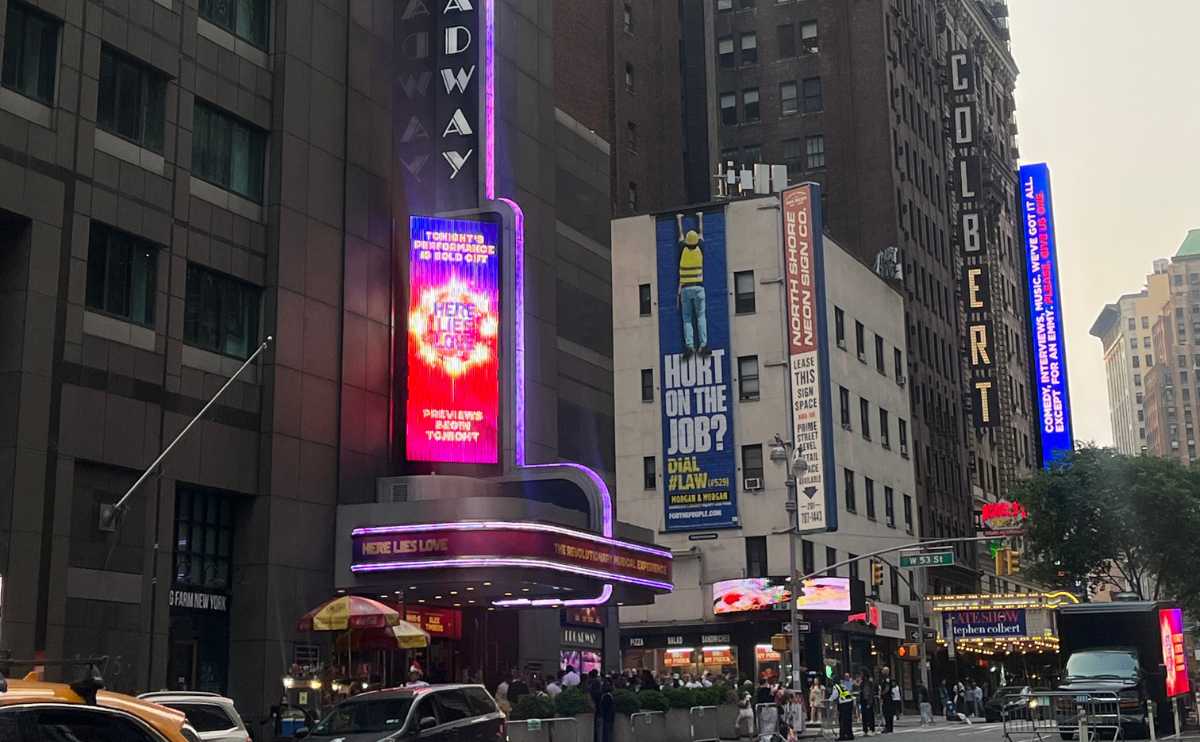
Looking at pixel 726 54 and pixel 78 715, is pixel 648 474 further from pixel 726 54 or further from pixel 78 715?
pixel 78 715

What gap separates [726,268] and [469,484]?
34.6 m

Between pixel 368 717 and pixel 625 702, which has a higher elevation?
pixel 368 717

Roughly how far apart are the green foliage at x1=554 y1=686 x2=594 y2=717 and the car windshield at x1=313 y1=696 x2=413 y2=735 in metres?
10.8

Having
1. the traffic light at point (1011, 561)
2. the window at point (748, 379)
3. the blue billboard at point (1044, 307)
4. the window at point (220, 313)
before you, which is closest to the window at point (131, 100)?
the window at point (220, 313)

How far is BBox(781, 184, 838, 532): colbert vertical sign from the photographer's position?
216 ft

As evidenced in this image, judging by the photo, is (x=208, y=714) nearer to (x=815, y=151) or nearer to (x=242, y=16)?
(x=242, y=16)

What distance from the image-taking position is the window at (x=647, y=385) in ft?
231

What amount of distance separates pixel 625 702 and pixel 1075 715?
33.9 feet

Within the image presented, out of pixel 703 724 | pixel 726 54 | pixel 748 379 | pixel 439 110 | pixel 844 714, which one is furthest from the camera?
pixel 726 54

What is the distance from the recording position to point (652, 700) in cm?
3603

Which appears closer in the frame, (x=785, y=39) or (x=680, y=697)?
(x=680, y=697)

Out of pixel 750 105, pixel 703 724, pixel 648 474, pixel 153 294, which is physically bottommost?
pixel 703 724

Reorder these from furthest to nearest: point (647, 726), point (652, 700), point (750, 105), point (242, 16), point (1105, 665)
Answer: point (750, 105) < point (1105, 665) < point (652, 700) < point (647, 726) < point (242, 16)

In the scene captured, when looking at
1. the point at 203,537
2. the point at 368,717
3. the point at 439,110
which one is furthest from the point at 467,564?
the point at 368,717
